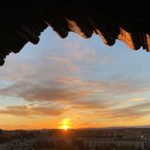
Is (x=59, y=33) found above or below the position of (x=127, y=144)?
below

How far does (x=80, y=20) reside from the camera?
9.51 ft

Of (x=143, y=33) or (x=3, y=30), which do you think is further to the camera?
(x=3, y=30)

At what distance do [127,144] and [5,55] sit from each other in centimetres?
12170

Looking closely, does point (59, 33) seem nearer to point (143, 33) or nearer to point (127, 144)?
point (143, 33)

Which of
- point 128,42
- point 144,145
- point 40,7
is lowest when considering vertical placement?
point 128,42

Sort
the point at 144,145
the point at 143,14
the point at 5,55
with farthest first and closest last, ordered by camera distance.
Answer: the point at 144,145 < the point at 5,55 < the point at 143,14

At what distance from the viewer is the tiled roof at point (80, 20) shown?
9.01 feet

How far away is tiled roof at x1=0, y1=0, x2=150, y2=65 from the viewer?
2.75m

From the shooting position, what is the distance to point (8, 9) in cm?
290

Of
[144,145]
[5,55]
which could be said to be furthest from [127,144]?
[5,55]

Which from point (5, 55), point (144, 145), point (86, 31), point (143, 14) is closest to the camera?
point (143, 14)

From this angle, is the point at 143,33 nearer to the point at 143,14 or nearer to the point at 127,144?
the point at 143,14

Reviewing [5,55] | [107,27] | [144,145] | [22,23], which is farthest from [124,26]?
[144,145]

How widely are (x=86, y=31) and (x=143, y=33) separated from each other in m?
0.37
